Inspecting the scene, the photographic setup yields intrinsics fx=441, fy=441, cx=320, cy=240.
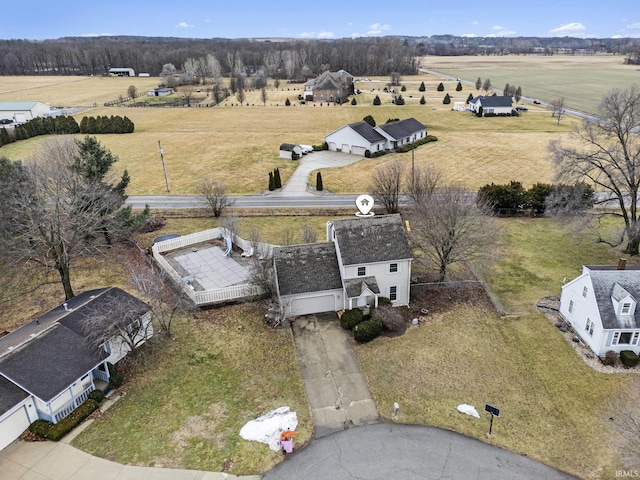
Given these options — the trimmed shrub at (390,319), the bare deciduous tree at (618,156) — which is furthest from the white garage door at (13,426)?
the bare deciduous tree at (618,156)

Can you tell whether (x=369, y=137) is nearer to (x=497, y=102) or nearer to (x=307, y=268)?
(x=307, y=268)

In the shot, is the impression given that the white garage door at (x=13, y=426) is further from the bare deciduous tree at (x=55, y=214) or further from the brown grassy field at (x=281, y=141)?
the brown grassy field at (x=281, y=141)

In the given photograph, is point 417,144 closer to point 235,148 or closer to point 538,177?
point 538,177

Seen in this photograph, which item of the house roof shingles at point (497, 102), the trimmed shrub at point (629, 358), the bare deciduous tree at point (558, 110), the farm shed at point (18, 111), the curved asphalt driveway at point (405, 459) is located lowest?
the curved asphalt driveway at point (405, 459)

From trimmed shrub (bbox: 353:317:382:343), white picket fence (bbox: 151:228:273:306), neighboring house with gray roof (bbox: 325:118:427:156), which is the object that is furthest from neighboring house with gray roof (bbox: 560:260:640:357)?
neighboring house with gray roof (bbox: 325:118:427:156)

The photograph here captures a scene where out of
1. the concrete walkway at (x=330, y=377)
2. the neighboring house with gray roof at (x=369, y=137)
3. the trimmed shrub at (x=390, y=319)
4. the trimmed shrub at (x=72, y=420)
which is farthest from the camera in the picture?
the neighboring house with gray roof at (x=369, y=137)

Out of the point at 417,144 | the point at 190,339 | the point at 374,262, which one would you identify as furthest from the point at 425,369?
the point at 417,144
